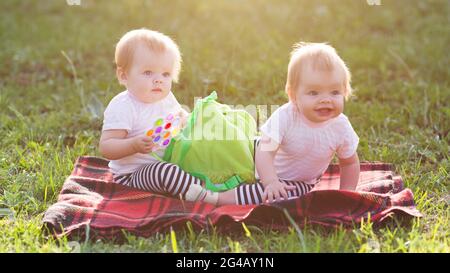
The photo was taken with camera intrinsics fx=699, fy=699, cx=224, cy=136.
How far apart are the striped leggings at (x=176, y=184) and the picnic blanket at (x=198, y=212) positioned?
0.16 feet

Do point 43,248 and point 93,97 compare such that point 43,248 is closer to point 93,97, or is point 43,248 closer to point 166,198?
point 166,198

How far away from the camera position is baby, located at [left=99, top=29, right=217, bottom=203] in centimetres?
276

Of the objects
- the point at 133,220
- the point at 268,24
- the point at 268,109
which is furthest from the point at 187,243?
the point at 268,24

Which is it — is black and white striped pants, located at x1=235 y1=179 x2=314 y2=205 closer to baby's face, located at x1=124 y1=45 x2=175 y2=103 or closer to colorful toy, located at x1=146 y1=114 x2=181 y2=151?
colorful toy, located at x1=146 y1=114 x2=181 y2=151

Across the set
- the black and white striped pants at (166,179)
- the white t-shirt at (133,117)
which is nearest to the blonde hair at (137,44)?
the white t-shirt at (133,117)

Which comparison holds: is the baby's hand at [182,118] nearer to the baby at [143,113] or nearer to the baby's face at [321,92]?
the baby at [143,113]

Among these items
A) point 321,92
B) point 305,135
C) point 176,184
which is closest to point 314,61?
point 321,92

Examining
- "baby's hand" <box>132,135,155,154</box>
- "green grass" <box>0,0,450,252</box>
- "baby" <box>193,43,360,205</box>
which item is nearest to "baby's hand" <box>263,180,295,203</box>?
"baby" <box>193,43,360,205</box>

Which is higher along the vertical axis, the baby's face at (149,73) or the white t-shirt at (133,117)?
the baby's face at (149,73)

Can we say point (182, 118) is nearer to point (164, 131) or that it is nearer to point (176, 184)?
point (164, 131)

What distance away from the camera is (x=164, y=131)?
2848mm

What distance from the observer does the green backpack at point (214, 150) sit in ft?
9.21

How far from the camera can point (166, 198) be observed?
2.73 meters

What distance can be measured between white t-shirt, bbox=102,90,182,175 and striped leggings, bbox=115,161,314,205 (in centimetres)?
8
